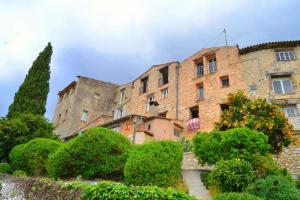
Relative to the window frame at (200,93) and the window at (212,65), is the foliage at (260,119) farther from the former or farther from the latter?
the window at (212,65)

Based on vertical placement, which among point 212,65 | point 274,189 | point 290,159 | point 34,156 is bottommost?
point 274,189

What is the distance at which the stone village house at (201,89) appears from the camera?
88.8ft

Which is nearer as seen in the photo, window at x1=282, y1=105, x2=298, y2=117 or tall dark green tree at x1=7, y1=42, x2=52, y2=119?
window at x1=282, y1=105, x2=298, y2=117

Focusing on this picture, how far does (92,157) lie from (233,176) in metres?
6.79

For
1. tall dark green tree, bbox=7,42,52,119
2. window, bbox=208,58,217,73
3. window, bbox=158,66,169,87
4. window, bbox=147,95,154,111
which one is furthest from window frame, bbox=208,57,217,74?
tall dark green tree, bbox=7,42,52,119

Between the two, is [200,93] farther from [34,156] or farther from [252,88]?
[34,156]

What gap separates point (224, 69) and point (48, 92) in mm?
17435

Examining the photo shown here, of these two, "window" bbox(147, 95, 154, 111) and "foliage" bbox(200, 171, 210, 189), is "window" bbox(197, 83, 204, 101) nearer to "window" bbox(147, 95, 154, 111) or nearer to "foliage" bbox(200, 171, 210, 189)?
"window" bbox(147, 95, 154, 111)

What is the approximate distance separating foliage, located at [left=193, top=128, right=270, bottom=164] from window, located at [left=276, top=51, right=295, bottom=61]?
17.2 meters

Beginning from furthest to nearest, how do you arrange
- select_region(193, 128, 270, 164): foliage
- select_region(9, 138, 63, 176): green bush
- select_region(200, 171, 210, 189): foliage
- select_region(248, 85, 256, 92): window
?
select_region(248, 85, 256, 92): window → select_region(9, 138, 63, 176): green bush → select_region(200, 171, 210, 189): foliage → select_region(193, 128, 270, 164): foliage

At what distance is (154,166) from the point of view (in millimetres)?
13258

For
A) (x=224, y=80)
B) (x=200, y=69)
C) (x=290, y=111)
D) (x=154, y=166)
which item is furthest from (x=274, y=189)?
(x=200, y=69)

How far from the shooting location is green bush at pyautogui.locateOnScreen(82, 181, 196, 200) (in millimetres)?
9172

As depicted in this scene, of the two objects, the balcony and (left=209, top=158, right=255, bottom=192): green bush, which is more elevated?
the balcony
